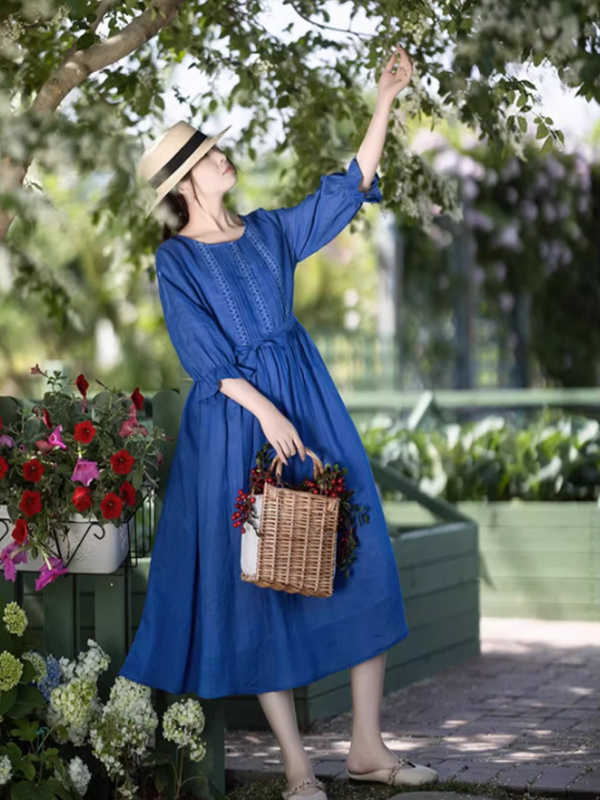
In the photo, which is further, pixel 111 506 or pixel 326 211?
pixel 326 211

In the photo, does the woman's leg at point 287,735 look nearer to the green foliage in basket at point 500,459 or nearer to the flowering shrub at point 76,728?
the flowering shrub at point 76,728

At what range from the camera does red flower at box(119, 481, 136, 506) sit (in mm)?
2996

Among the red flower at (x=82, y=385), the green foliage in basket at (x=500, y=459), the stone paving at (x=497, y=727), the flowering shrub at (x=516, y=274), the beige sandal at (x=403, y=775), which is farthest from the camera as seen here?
the flowering shrub at (x=516, y=274)

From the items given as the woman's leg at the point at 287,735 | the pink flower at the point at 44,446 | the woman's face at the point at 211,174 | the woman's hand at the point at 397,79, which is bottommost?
the woman's leg at the point at 287,735

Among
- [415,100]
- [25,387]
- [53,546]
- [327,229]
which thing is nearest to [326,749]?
[53,546]

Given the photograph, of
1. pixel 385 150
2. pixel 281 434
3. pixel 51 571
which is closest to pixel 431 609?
pixel 385 150

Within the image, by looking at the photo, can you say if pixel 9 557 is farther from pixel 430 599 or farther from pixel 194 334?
pixel 430 599

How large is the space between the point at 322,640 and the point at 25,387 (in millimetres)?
12745

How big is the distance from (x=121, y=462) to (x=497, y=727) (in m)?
1.76

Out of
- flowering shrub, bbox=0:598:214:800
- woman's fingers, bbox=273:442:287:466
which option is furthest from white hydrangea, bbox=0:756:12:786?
woman's fingers, bbox=273:442:287:466

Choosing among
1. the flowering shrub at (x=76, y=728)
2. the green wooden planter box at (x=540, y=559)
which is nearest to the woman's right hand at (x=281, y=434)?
the flowering shrub at (x=76, y=728)

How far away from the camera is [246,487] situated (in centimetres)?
311

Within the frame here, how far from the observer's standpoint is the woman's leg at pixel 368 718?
3197mm

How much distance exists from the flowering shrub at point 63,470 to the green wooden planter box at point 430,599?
4.65ft
